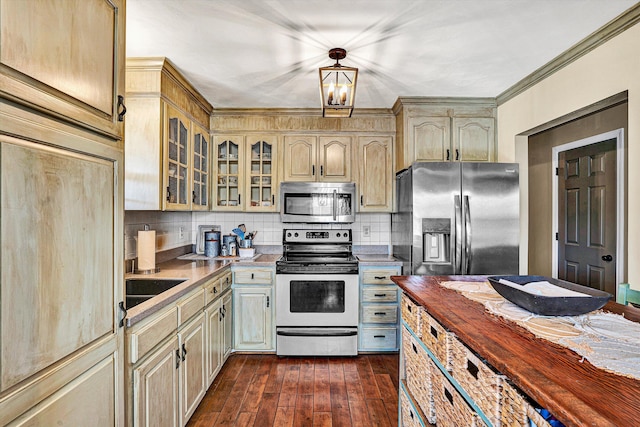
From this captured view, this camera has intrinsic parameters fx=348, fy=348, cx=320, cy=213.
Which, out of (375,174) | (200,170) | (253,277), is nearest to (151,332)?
(253,277)

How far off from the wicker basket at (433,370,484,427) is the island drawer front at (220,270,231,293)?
1.96m

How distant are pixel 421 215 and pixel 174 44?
7.40ft

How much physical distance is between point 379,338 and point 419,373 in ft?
5.73

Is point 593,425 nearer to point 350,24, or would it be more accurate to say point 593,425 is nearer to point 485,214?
point 350,24

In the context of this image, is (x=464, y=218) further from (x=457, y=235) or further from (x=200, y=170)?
(x=200, y=170)

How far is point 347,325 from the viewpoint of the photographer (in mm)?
3250

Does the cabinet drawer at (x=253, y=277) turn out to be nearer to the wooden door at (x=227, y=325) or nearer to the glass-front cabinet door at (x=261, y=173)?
the wooden door at (x=227, y=325)

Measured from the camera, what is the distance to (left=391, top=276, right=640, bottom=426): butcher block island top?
0.69 m

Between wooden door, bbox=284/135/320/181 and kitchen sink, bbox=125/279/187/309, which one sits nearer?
kitchen sink, bbox=125/279/187/309

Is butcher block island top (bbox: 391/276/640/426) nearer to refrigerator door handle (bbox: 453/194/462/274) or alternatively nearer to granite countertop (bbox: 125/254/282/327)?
granite countertop (bbox: 125/254/282/327)

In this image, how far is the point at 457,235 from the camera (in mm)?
2982

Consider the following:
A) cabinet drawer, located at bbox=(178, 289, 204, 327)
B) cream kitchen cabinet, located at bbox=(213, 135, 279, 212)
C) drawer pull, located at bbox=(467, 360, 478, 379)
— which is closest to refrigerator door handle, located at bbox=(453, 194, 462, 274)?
cream kitchen cabinet, located at bbox=(213, 135, 279, 212)

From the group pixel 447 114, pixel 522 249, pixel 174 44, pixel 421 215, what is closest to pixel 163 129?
pixel 174 44

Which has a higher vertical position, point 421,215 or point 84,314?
point 421,215
